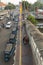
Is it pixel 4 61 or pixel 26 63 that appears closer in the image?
pixel 26 63

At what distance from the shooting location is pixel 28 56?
8.16m

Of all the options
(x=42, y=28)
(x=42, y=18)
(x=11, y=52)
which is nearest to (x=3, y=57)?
(x=11, y=52)

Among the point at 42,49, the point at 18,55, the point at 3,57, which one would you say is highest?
the point at 42,49

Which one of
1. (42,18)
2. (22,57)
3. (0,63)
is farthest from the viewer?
(42,18)

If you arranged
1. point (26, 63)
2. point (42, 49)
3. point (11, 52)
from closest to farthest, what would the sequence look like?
1. point (42, 49)
2. point (26, 63)
3. point (11, 52)

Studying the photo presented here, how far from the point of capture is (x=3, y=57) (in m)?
10.5

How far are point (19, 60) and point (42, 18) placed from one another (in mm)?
23027

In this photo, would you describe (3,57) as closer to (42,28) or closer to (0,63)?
(0,63)

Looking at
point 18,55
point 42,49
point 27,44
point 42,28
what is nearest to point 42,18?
point 42,28

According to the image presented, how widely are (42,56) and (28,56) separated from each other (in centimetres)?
321

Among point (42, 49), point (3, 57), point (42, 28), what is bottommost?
point (42, 28)

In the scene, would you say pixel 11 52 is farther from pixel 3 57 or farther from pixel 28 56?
pixel 28 56

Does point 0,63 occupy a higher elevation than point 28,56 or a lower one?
lower

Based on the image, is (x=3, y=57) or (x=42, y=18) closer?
(x=3, y=57)
